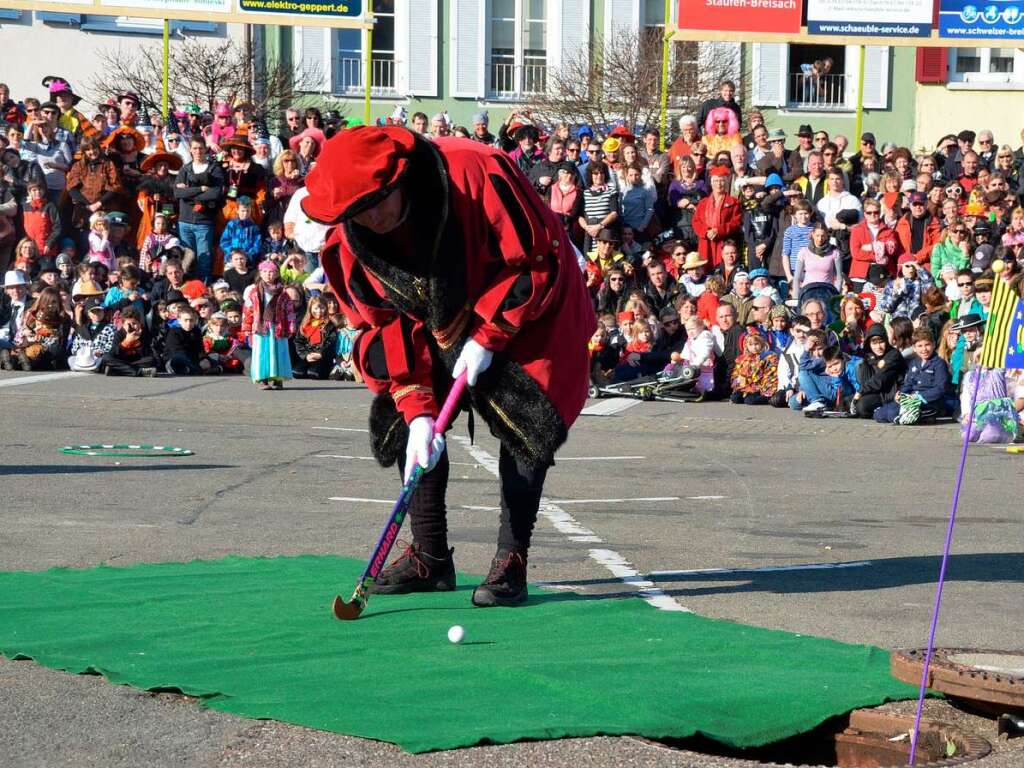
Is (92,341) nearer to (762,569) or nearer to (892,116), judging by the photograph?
(762,569)

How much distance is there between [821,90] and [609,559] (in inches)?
1334

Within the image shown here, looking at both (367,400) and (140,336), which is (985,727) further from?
(140,336)

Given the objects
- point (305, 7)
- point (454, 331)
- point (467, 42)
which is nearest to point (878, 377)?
point (454, 331)

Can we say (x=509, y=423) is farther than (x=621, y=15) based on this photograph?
No

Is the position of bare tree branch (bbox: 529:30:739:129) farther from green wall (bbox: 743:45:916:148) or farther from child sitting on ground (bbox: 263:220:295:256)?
child sitting on ground (bbox: 263:220:295:256)

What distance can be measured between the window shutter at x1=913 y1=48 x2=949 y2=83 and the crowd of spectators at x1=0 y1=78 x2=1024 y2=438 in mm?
17298

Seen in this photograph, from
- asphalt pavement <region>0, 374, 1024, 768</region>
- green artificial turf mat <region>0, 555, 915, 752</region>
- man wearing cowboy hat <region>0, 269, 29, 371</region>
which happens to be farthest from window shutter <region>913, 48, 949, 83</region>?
green artificial turf mat <region>0, 555, 915, 752</region>

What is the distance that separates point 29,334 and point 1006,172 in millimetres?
11559

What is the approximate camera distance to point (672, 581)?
7684mm

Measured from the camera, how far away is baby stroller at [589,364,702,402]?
18547 millimetres

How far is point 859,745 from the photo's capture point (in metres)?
5.09

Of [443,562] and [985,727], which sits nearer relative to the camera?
[985,727]

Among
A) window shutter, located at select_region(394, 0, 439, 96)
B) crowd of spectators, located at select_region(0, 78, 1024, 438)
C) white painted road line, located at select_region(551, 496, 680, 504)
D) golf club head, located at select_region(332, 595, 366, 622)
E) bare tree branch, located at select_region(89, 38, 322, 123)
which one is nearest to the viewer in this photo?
A: golf club head, located at select_region(332, 595, 366, 622)

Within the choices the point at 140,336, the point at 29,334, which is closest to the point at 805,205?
the point at 140,336
